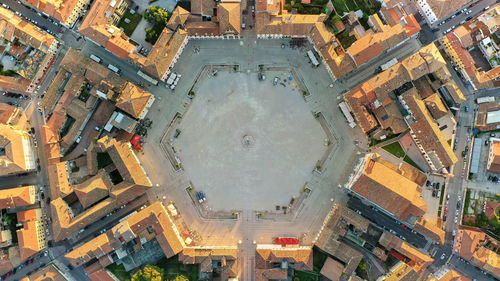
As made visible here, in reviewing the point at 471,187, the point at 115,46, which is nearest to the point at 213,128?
the point at 115,46

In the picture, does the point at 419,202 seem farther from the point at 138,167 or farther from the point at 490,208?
the point at 138,167

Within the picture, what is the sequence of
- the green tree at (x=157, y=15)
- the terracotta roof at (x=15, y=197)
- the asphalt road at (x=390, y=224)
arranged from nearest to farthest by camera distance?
the green tree at (x=157, y=15)
the terracotta roof at (x=15, y=197)
the asphalt road at (x=390, y=224)

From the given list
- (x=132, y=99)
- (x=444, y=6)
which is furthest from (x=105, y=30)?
(x=444, y=6)

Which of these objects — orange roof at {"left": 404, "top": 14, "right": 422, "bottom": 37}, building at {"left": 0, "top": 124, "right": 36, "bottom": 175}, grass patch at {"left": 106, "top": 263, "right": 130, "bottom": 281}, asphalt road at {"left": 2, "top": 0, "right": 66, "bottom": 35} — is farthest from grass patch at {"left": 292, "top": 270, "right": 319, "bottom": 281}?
asphalt road at {"left": 2, "top": 0, "right": 66, "bottom": 35}

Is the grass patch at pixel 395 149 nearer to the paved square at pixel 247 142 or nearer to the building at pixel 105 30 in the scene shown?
the paved square at pixel 247 142

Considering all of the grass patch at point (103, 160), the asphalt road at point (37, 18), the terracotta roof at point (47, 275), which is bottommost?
the terracotta roof at point (47, 275)

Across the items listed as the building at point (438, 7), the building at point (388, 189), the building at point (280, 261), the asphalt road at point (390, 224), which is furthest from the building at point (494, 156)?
the building at point (280, 261)
